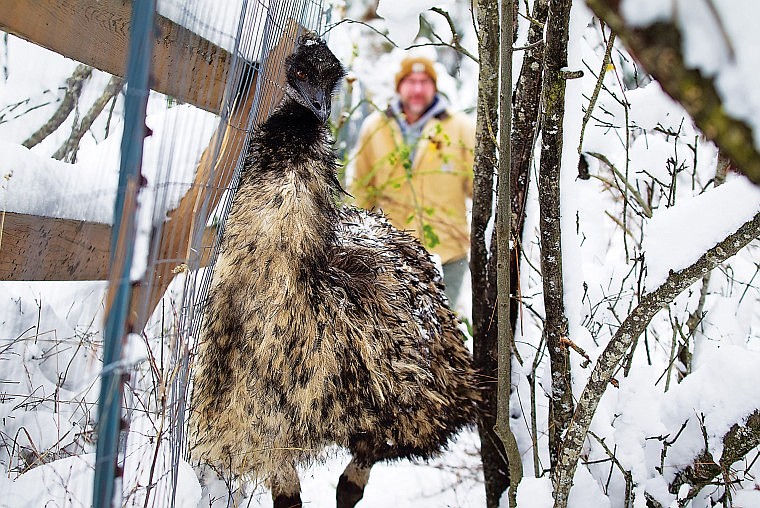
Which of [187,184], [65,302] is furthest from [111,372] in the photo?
[65,302]

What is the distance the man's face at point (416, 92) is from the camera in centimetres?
614

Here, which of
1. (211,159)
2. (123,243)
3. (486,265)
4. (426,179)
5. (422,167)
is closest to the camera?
(123,243)

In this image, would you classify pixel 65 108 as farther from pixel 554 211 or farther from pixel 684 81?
pixel 684 81

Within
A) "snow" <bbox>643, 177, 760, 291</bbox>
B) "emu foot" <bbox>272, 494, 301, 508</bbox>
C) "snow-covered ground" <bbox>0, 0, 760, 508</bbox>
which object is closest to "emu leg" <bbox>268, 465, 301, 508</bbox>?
"emu foot" <bbox>272, 494, 301, 508</bbox>

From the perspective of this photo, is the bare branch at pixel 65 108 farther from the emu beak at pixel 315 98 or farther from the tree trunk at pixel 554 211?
the tree trunk at pixel 554 211

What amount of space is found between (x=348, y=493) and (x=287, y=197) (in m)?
1.37

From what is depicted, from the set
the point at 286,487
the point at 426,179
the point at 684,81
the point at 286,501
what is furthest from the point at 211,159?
the point at 426,179

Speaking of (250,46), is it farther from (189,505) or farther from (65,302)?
(189,505)

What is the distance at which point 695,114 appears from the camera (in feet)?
2.17

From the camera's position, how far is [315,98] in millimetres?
2389

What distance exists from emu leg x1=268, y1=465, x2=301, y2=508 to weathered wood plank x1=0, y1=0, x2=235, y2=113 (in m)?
1.22

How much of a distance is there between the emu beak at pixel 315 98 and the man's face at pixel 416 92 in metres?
3.85

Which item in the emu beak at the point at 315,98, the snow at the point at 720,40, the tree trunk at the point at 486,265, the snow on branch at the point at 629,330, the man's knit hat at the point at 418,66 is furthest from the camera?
the man's knit hat at the point at 418,66

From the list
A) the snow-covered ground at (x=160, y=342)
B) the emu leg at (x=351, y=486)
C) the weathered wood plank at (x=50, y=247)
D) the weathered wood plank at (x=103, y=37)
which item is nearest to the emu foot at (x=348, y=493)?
the emu leg at (x=351, y=486)
